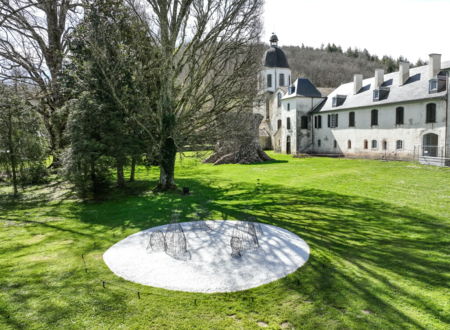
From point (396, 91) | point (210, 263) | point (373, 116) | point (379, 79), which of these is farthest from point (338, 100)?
point (210, 263)

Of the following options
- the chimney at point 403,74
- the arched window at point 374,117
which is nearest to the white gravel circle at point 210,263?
the arched window at point 374,117

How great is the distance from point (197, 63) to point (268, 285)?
41.9ft

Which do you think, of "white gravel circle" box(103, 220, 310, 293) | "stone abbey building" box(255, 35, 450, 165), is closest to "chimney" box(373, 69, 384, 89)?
"stone abbey building" box(255, 35, 450, 165)

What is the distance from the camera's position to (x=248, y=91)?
16375 mm

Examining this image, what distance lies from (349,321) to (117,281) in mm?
4540

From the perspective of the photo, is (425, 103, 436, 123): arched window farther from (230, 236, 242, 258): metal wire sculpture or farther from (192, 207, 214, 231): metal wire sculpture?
(230, 236, 242, 258): metal wire sculpture

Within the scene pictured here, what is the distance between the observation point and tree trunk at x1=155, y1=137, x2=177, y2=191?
50.3 ft

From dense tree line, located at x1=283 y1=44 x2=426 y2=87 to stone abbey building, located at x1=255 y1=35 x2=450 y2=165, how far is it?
45.9 m

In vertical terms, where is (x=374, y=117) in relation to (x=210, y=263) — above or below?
above

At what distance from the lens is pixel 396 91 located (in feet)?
105

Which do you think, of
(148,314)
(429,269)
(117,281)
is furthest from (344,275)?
(117,281)

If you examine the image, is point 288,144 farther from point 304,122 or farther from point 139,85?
point 139,85

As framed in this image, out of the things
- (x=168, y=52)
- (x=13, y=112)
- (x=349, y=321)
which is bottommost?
(x=349, y=321)

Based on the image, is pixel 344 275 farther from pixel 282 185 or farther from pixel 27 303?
pixel 282 185
